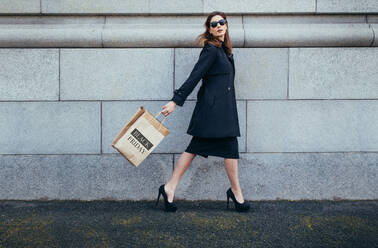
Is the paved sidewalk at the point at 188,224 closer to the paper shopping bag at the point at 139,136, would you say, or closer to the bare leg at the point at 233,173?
the bare leg at the point at 233,173

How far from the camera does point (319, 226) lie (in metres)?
3.78

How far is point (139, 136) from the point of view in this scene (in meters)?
3.84

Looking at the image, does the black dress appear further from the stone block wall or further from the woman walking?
the stone block wall

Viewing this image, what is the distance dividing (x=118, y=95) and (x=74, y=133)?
78 centimetres

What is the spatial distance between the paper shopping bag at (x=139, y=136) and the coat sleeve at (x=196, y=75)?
13.6 inches

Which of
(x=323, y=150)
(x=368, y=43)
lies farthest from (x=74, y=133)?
(x=368, y=43)

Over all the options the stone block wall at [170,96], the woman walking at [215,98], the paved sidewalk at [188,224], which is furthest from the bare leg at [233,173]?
the stone block wall at [170,96]

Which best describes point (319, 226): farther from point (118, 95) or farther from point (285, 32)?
point (118, 95)

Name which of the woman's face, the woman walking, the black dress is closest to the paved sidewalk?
the woman walking

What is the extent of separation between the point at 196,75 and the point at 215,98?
13.6 inches

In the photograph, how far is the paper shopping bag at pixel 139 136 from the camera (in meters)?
3.83

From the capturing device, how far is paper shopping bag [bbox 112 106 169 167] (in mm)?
3834

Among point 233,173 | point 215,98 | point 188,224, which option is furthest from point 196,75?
point 188,224

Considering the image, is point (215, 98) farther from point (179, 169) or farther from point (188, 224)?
point (188, 224)
